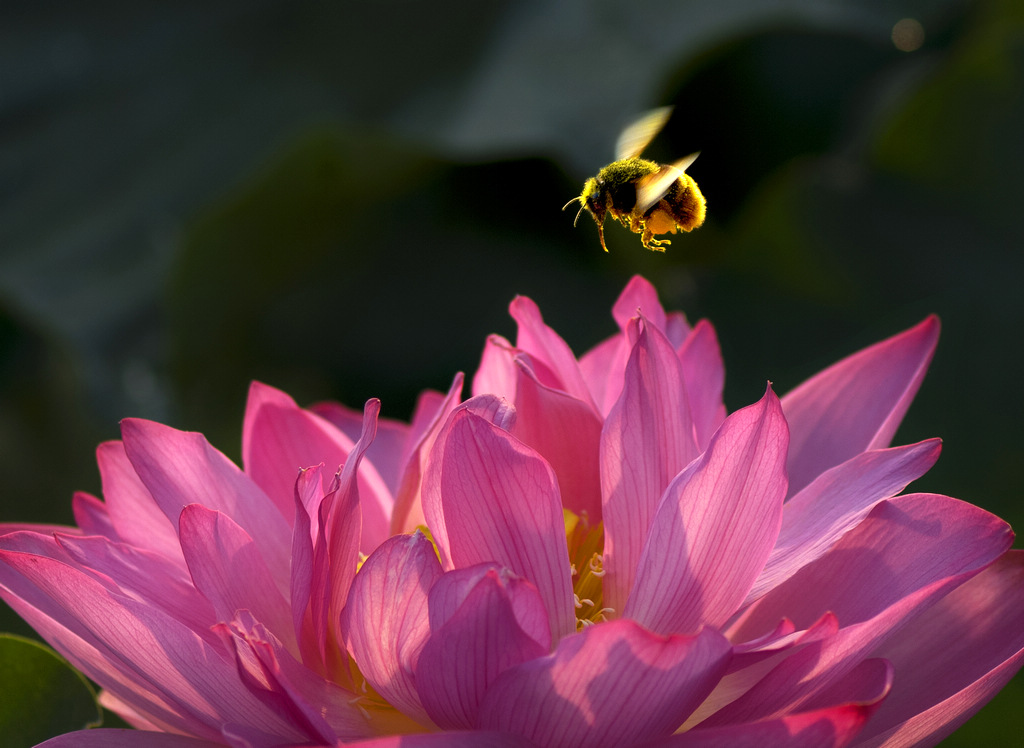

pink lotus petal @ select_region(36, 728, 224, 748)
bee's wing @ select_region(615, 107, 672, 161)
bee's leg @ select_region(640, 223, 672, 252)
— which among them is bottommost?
pink lotus petal @ select_region(36, 728, 224, 748)

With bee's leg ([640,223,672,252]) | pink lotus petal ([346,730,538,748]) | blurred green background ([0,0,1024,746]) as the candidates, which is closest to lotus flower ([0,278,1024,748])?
pink lotus petal ([346,730,538,748])

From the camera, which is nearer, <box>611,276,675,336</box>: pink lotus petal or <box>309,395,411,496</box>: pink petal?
<box>611,276,675,336</box>: pink lotus petal

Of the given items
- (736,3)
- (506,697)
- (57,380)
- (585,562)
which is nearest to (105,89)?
(57,380)

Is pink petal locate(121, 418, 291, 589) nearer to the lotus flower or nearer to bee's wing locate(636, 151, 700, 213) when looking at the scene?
the lotus flower

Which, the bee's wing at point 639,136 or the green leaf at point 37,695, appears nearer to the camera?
the green leaf at point 37,695

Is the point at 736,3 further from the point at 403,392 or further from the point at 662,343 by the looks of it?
the point at 662,343

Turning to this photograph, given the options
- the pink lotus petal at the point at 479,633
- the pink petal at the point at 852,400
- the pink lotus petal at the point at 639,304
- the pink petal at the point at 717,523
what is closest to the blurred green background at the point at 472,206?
the pink petal at the point at 852,400

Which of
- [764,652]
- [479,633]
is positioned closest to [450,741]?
[479,633]

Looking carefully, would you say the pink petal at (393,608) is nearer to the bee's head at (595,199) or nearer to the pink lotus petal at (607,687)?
the pink lotus petal at (607,687)
